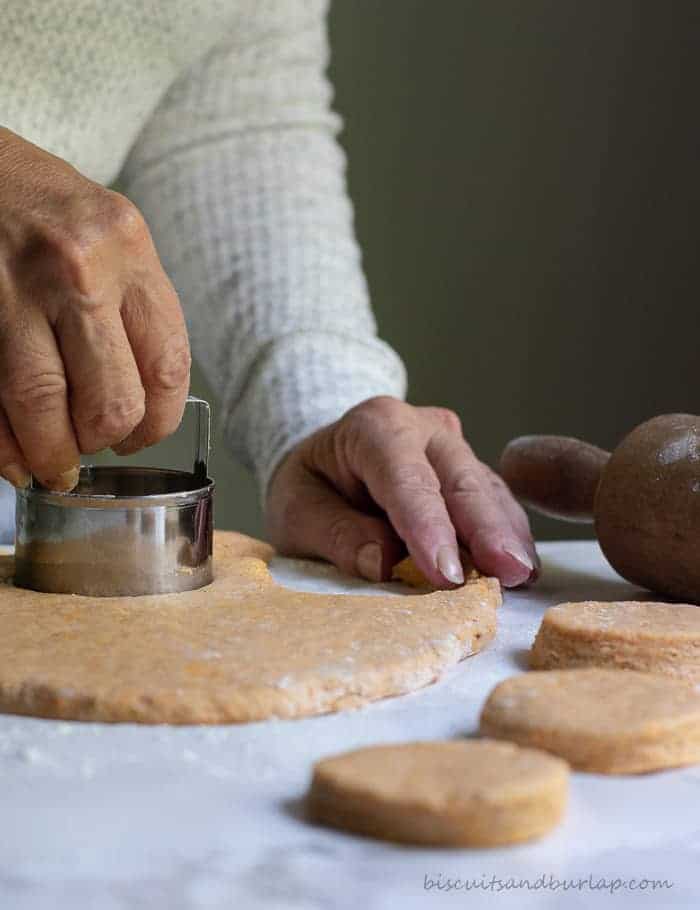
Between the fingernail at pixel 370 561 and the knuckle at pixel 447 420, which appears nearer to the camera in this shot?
the fingernail at pixel 370 561

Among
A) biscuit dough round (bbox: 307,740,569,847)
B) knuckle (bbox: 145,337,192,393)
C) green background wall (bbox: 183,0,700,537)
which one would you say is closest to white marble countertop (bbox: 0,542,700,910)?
biscuit dough round (bbox: 307,740,569,847)

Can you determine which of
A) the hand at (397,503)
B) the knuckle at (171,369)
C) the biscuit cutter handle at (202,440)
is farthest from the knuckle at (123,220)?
the hand at (397,503)

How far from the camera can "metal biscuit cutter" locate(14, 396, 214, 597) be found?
114 cm

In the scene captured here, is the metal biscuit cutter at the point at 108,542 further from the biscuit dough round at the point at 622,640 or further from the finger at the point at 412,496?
the biscuit dough round at the point at 622,640

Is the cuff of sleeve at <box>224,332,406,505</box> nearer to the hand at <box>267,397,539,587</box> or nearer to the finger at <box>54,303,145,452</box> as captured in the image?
the hand at <box>267,397,539,587</box>

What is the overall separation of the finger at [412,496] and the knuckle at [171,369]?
0.32 metres

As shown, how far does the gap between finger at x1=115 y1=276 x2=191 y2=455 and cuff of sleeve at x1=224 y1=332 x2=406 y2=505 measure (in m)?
0.55

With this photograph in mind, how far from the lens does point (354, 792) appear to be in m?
0.67

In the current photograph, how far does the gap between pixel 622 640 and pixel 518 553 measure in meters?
0.39

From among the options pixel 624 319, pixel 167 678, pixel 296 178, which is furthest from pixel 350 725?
pixel 624 319

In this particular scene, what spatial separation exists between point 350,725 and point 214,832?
0.19m

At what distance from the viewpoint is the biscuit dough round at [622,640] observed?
3.12ft

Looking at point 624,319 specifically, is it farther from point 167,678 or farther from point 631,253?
point 167,678

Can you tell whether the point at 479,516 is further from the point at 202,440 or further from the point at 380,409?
the point at 202,440
